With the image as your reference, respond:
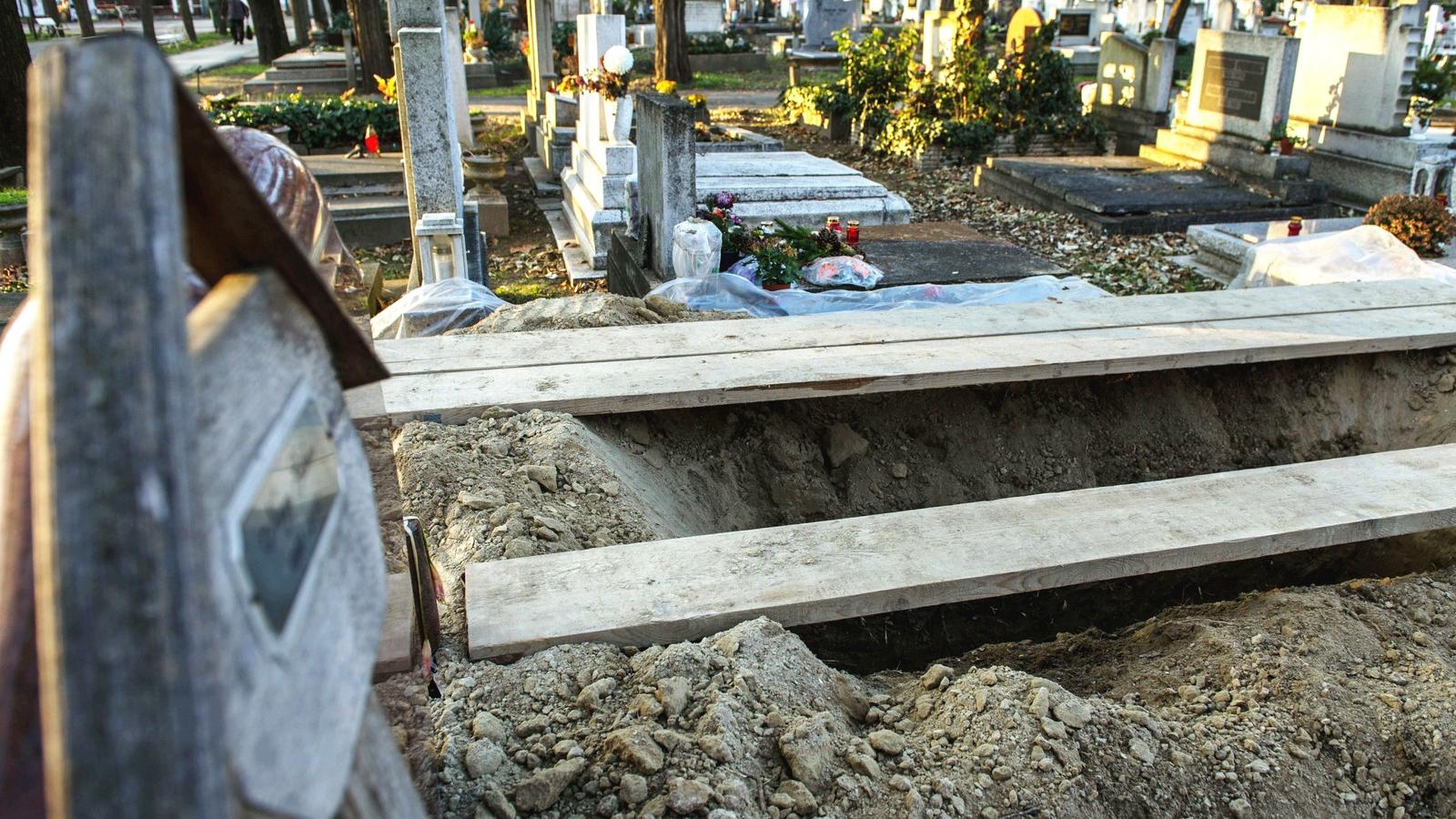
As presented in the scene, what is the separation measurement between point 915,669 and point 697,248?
3.48 meters

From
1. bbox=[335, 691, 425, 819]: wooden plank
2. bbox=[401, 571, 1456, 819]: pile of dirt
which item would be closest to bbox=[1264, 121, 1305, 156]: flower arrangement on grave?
bbox=[401, 571, 1456, 819]: pile of dirt

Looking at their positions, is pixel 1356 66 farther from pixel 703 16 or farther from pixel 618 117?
pixel 703 16

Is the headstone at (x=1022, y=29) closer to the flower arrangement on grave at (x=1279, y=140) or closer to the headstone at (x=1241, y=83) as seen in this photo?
the headstone at (x=1241, y=83)

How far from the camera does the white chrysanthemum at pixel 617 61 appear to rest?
322 inches

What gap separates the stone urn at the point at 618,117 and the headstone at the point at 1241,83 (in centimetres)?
628

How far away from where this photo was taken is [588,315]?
4609 mm

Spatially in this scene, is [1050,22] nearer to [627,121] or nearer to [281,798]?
[627,121]

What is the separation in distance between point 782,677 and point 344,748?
1.45 m

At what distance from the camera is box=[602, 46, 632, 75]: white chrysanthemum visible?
817 centimetres

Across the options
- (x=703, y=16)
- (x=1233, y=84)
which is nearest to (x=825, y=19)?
(x=703, y=16)

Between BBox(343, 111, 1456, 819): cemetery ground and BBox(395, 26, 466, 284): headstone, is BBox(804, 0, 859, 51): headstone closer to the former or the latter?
BBox(395, 26, 466, 284): headstone

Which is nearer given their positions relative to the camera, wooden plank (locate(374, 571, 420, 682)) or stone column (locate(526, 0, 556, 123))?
wooden plank (locate(374, 571, 420, 682))

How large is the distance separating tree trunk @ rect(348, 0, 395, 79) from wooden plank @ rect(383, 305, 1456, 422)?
14.0 m

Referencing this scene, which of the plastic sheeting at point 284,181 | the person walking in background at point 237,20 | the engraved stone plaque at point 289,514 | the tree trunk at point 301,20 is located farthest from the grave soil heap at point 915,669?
the person walking in background at point 237,20
